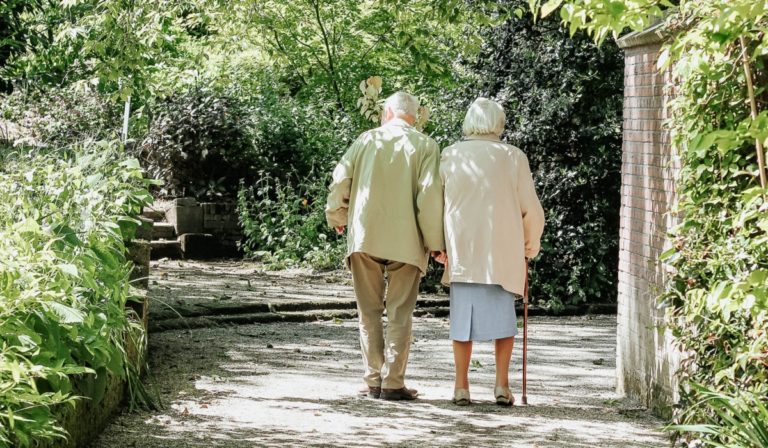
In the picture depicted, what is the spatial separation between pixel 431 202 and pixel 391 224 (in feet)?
0.94

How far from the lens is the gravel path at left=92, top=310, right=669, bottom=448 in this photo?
628cm

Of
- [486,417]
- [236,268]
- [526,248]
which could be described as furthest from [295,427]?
[236,268]

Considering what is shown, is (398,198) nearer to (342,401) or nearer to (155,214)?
(342,401)

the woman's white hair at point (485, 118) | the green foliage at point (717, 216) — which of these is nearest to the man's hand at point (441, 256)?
A: the woman's white hair at point (485, 118)

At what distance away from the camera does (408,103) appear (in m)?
7.66

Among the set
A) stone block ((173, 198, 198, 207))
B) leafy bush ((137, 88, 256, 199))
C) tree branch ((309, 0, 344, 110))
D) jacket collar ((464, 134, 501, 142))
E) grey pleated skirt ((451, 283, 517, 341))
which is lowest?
grey pleated skirt ((451, 283, 517, 341))

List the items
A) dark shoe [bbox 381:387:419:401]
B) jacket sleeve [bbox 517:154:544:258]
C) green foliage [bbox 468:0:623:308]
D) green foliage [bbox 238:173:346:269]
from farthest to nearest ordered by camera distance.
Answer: green foliage [bbox 238:173:346:269] → green foliage [bbox 468:0:623:308] → dark shoe [bbox 381:387:419:401] → jacket sleeve [bbox 517:154:544:258]

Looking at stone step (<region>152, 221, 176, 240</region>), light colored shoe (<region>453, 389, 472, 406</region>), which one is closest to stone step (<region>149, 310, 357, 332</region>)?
light colored shoe (<region>453, 389, 472, 406</region>)

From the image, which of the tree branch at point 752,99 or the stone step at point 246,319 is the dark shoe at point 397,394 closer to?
the stone step at point 246,319

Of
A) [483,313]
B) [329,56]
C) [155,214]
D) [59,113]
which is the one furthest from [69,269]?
[329,56]

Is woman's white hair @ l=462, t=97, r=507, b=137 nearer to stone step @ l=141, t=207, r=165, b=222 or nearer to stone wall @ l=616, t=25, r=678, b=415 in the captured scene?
stone wall @ l=616, t=25, r=678, b=415

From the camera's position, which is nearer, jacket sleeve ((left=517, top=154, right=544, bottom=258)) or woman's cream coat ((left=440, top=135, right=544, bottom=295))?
woman's cream coat ((left=440, top=135, right=544, bottom=295))

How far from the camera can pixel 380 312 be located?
301 inches

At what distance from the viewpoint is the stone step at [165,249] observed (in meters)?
15.1
